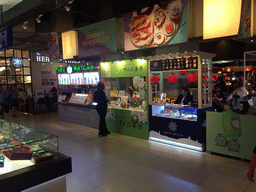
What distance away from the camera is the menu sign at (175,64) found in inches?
208

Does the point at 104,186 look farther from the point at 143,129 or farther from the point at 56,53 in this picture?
the point at 56,53

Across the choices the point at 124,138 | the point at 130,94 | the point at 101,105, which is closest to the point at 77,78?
the point at 101,105

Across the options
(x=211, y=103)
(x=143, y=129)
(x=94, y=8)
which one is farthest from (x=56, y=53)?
(x=211, y=103)

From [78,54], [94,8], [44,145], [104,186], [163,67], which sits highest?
[94,8]

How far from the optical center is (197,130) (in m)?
5.23

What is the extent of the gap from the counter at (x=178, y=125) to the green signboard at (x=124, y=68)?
120cm

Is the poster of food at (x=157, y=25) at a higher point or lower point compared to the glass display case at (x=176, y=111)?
higher

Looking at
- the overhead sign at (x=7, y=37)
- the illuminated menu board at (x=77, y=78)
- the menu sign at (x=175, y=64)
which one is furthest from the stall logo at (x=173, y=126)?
the overhead sign at (x=7, y=37)

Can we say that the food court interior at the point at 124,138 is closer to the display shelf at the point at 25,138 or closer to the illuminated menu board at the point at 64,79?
the illuminated menu board at the point at 64,79

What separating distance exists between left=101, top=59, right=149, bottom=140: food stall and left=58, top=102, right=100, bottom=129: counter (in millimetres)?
812

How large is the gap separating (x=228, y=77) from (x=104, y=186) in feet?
46.9

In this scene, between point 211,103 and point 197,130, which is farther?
point 211,103

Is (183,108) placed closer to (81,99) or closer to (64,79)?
(81,99)

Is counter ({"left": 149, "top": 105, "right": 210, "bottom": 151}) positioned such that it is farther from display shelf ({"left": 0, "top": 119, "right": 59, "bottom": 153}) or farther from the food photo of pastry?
display shelf ({"left": 0, "top": 119, "right": 59, "bottom": 153})
